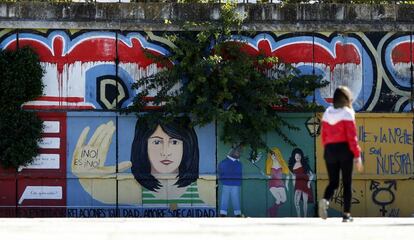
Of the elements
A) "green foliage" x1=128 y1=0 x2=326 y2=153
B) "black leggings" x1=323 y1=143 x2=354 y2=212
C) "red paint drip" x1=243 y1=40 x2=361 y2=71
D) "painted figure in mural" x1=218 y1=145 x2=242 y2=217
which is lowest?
"painted figure in mural" x1=218 y1=145 x2=242 y2=217

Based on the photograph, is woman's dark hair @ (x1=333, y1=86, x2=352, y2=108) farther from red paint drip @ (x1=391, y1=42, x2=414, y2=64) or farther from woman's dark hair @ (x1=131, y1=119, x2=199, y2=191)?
red paint drip @ (x1=391, y1=42, x2=414, y2=64)

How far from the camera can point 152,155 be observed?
14.8 m

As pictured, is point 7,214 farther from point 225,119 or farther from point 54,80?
point 225,119

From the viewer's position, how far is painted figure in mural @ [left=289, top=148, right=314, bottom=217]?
14977mm

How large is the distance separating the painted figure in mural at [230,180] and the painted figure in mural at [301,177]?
1.09m

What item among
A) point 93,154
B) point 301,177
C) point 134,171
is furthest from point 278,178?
point 93,154

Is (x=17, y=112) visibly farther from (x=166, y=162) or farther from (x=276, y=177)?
(x=276, y=177)

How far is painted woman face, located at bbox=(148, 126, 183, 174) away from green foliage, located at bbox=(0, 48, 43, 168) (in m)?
2.25

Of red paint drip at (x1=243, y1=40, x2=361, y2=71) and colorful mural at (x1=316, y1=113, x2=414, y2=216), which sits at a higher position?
red paint drip at (x1=243, y1=40, x2=361, y2=71)

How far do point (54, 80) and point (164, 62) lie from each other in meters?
2.21

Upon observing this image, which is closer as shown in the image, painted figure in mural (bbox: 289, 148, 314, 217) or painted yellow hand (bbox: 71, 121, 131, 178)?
painted yellow hand (bbox: 71, 121, 131, 178)

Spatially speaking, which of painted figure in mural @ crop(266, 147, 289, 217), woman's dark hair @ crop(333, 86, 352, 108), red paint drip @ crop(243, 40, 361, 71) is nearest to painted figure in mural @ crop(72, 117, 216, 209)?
painted figure in mural @ crop(266, 147, 289, 217)
